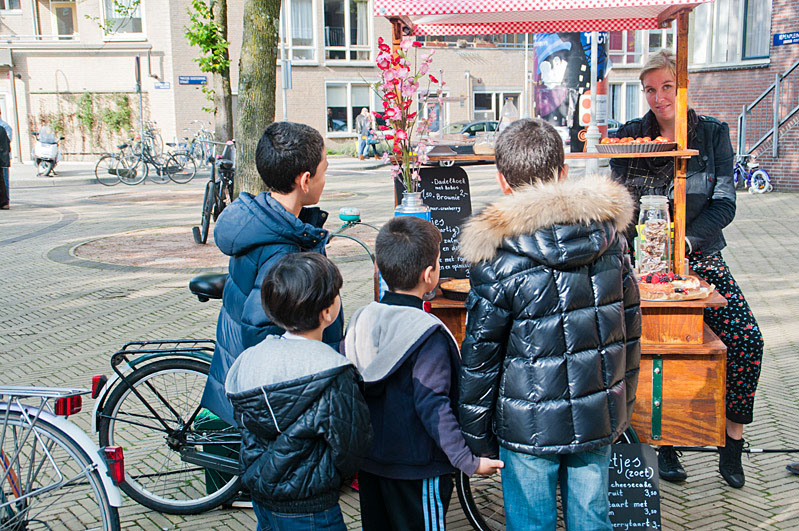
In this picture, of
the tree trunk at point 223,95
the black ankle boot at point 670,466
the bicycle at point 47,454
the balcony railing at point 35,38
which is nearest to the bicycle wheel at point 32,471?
the bicycle at point 47,454

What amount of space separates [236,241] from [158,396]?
43.9 inches

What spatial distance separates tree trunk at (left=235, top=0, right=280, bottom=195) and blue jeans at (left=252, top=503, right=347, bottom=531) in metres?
7.24

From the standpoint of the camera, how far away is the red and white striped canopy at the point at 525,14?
11.8ft

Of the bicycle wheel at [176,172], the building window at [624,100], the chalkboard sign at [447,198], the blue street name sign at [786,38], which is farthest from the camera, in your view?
the building window at [624,100]

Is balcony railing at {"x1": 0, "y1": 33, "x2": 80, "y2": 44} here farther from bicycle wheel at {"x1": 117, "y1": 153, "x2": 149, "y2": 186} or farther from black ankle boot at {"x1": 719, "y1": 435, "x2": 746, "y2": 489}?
black ankle boot at {"x1": 719, "y1": 435, "x2": 746, "y2": 489}

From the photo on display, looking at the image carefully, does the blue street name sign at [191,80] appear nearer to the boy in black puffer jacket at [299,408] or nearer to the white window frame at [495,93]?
the white window frame at [495,93]

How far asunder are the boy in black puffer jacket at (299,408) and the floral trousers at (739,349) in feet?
6.84

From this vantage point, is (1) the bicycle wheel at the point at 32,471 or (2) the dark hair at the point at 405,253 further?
(1) the bicycle wheel at the point at 32,471

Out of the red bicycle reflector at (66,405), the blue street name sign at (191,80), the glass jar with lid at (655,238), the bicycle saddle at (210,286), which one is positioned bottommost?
the red bicycle reflector at (66,405)

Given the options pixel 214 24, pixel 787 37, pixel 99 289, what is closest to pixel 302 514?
pixel 99 289

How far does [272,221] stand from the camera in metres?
2.88

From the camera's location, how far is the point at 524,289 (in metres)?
2.36

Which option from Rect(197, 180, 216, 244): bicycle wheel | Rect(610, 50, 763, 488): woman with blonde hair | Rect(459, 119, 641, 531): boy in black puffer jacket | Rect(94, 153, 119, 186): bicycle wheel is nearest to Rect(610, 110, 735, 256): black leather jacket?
Rect(610, 50, 763, 488): woman with blonde hair

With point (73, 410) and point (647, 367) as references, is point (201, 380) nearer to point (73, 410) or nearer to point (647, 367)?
point (73, 410)
